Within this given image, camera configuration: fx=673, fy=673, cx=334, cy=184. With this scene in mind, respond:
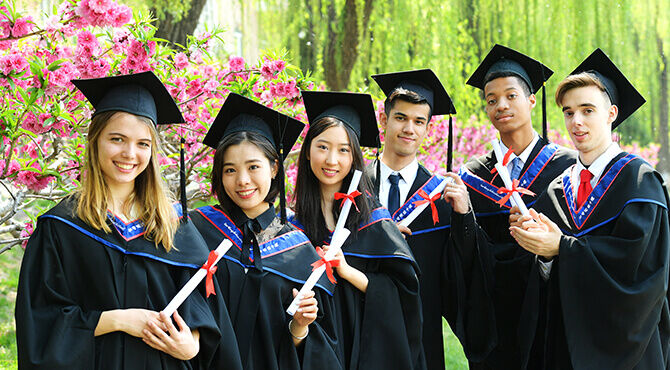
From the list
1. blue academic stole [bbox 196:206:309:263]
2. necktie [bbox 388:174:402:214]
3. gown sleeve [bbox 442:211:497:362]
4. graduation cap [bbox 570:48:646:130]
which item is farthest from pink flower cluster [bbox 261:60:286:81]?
graduation cap [bbox 570:48:646:130]

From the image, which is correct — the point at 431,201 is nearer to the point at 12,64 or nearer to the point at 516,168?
the point at 516,168

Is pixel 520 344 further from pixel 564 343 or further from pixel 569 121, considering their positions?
pixel 569 121

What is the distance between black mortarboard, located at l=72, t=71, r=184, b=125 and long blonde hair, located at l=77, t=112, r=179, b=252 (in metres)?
0.04

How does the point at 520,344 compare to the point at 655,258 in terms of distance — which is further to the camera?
the point at 520,344

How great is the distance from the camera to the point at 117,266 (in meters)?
2.62

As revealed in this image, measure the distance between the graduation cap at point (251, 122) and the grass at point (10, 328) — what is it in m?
3.22

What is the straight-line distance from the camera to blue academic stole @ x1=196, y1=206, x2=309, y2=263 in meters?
3.07

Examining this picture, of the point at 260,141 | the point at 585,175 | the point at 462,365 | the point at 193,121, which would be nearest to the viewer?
the point at 260,141

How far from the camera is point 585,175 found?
340 centimetres

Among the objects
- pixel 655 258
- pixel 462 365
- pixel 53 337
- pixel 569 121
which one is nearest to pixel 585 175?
pixel 569 121

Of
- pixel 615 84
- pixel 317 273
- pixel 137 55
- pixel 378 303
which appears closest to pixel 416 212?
pixel 378 303

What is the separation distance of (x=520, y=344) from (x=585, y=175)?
0.97 metres

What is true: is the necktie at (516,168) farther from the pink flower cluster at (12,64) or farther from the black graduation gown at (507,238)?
the pink flower cluster at (12,64)

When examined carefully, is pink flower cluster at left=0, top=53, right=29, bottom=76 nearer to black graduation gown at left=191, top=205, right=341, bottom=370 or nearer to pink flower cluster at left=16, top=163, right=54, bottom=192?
pink flower cluster at left=16, top=163, right=54, bottom=192
